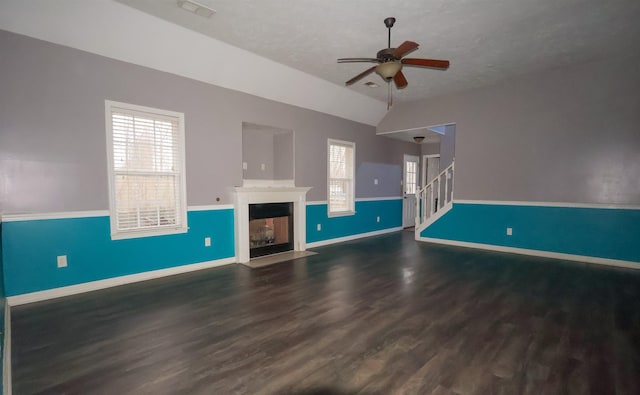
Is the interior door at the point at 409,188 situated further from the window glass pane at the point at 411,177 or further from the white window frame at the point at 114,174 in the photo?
the white window frame at the point at 114,174

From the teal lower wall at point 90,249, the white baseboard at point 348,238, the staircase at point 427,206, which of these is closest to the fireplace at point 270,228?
the teal lower wall at point 90,249

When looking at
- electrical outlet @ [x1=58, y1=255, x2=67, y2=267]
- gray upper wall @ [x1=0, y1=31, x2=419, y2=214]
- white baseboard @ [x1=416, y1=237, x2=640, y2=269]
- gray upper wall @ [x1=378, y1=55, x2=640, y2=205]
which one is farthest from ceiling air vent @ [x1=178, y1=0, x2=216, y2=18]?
white baseboard @ [x1=416, y1=237, x2=640, y2=269]

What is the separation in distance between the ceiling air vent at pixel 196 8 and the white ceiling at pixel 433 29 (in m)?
0.08

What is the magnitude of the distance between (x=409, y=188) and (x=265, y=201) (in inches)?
195

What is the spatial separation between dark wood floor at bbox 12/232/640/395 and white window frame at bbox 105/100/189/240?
2.17 ft

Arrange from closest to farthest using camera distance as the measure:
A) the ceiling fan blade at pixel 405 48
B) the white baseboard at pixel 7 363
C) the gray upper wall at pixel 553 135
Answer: the white baseboard at pixel 7 363 → the ceiling fan blade at pixel 405 48 → the gray upper wall at pixel 553 135

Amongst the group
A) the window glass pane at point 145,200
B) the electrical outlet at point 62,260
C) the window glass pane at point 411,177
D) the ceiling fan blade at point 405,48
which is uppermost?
the ceiling fan blade at point 405,48

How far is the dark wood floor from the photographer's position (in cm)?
181

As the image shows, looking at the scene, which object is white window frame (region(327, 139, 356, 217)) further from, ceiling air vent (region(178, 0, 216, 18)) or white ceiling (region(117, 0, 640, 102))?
ceiling air vent (region(178, 0, 216, 18))

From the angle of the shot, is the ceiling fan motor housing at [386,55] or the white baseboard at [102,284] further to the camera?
the white baseboard at [102,284]

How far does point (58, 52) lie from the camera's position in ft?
10.2

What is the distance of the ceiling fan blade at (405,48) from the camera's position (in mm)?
2685

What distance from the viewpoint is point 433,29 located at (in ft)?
11.2

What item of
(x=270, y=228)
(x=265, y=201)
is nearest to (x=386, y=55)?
(x=265, y=201)
